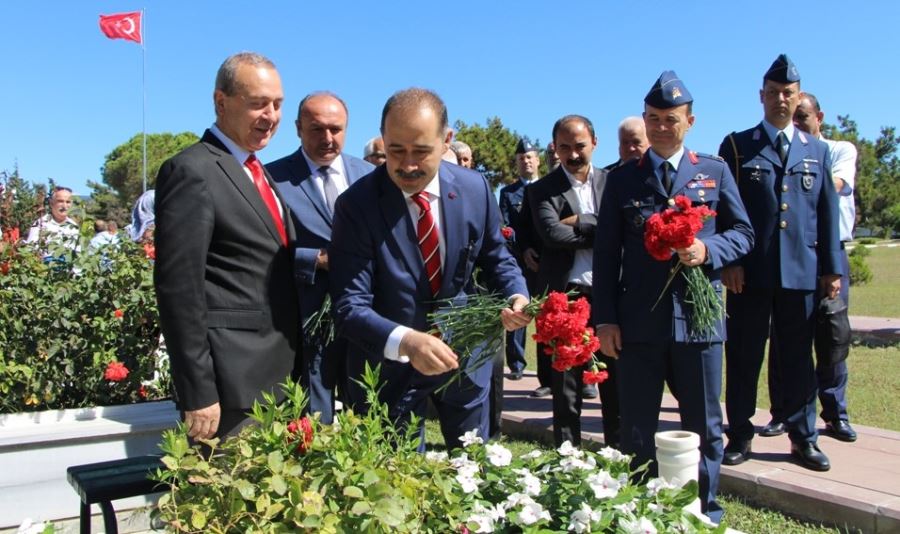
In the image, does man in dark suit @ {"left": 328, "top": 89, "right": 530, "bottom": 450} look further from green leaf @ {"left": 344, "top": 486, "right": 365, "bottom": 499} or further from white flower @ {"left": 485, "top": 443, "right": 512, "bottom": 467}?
green leaf @ {"left": 344, "top": 486, "right": 365, "bottom": 499}

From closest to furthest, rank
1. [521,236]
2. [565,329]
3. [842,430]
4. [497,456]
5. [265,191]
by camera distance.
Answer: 1. [497,456]
2. [565,329]
3. [265,191]
4. [842,430]
5. [521,236]

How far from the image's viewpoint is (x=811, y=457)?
4375mm

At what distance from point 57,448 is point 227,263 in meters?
1.90

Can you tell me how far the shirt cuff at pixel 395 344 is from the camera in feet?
8.13

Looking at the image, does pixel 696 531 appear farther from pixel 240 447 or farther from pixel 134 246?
pixel 134 246

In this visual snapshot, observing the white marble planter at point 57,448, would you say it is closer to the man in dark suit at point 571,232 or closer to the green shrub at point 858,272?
the man in dark suit at point 571,232

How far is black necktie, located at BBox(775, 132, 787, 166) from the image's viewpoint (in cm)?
447

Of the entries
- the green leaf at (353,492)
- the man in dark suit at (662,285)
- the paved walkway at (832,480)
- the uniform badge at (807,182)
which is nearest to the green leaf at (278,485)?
the green leaf at (353,492)

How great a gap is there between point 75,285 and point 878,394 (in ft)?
20.1

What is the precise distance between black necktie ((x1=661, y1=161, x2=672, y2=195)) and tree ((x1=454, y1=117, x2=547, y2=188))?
34.3 m

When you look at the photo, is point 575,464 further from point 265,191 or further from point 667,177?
point 667,177

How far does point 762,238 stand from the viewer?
4.44m

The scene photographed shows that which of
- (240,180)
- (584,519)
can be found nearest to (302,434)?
(584,519)

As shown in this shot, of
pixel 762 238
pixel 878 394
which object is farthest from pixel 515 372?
pixel 762 238
